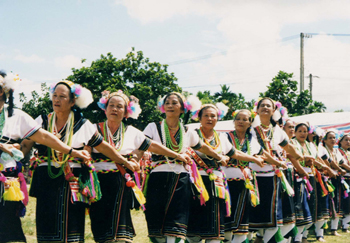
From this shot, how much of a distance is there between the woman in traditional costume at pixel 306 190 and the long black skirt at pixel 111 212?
3700 mm

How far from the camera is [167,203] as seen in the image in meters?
5.21

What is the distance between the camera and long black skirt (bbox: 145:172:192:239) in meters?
5.12

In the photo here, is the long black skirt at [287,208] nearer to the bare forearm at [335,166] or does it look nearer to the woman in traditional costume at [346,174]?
the bare forearm at [335,166]

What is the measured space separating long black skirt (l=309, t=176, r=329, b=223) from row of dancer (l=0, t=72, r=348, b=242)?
1151mm

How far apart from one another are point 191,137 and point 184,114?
36 centimetres

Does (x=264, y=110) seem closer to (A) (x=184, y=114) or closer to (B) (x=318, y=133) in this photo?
(A) (x=184, y=114)

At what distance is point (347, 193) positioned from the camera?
9.91 m

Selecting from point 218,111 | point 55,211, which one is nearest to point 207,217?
point 218,111

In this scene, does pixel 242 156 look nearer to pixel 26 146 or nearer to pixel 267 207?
pixel 267 207

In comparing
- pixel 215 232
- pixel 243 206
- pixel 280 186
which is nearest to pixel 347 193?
pixel 280 186

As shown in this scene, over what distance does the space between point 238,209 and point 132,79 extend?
76.8 feet

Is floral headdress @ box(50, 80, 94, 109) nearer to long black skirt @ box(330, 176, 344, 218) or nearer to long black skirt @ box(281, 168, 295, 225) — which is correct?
long black skirt @ box(281, 168, 295, 225)

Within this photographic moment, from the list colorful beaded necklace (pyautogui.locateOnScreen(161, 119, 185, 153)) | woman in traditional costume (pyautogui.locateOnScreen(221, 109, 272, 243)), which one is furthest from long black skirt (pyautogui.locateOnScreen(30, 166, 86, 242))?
woman in traditional costume (pyautogui.locateOnScreen(221, 109, 272, 243))

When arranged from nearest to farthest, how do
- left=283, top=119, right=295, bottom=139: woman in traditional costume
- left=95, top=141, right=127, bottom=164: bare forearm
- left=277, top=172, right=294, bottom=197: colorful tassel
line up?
left=95, top=141, right=127, bottom=164: bare forearm, left=277, top=172, right=294, bottom=197: colorful tassel, left=283, top=119, right=295, bottom=139: woman in traditional costume
